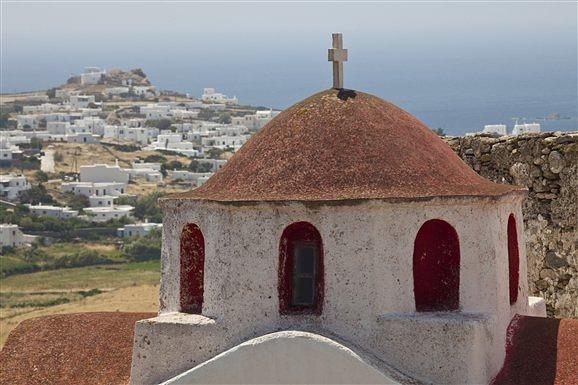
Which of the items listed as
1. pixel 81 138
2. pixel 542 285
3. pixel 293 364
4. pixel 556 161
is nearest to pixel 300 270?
pixel 293 364

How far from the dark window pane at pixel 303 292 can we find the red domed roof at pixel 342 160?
30.5 inches

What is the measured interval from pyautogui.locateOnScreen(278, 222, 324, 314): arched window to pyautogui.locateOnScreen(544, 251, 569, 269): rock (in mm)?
5015

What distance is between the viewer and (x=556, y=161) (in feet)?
Answer: 53.7

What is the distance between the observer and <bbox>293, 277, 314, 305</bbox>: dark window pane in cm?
1244

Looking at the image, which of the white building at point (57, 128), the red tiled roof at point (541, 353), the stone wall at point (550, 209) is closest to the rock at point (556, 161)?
the stone wall at point (550, 209)

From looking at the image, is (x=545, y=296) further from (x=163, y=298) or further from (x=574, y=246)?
(x=163, y=298)

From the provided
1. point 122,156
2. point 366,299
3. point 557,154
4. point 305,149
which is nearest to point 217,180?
point 305,149

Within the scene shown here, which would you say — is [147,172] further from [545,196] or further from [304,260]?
A: [304,260]

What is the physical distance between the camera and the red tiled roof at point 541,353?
12172 mm

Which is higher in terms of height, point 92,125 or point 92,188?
point 92,125

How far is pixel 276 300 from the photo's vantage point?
40.4 feet

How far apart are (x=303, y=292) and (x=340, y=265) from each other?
0.53 metres

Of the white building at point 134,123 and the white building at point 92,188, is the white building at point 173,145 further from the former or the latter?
the white building at point 92,188

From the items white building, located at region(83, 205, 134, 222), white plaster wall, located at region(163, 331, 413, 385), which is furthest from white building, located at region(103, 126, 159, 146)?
white plaster wall, located at region(163, 331, 413, 385)
